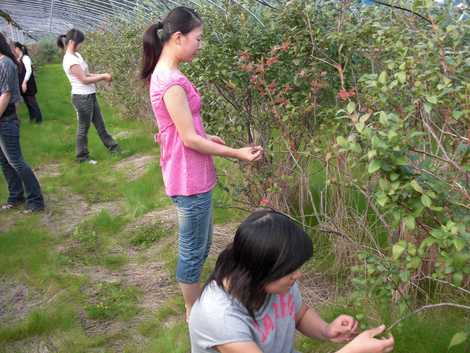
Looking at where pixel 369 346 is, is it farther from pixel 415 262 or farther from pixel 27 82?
pixel 27 82

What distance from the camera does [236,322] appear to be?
5.10 feet

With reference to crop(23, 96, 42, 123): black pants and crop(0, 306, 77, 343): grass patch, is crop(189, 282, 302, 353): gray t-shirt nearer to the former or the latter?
crop(0, 306, 77, 343): grass patch

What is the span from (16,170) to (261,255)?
3.52 metres

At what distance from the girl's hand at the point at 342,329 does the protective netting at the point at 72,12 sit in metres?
5.11

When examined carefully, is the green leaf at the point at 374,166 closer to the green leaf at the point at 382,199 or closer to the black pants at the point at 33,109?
the green leaf at the point at 382,199

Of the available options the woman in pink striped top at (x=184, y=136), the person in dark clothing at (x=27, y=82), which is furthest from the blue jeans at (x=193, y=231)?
the person in dark clothing at (x=27, y=82)

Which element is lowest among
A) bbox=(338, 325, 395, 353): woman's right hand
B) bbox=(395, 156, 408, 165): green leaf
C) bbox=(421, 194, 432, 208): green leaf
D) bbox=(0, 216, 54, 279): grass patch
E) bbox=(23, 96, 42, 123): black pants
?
bbox=(23, 96, 42, 123): black pants

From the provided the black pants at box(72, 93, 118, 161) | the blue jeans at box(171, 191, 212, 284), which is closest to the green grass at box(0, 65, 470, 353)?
the black pants at box(72, 93, 118, 161)

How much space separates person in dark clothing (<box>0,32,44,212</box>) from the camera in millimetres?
4070

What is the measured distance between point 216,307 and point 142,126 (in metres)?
6.78

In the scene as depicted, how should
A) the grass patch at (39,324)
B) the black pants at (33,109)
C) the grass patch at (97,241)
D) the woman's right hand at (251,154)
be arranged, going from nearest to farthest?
the woman's right hand at (251,154)
the grass patch at (39,324)
the grass patch at (97,241)
the black pants at (33,109)

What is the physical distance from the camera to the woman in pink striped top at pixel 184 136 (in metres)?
2.29

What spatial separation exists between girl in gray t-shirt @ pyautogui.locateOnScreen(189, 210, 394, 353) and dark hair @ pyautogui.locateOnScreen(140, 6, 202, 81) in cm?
110

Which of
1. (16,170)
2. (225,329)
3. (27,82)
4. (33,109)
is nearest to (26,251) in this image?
(16,170)
